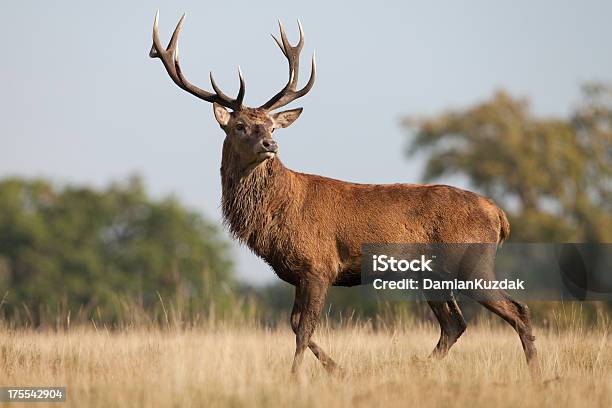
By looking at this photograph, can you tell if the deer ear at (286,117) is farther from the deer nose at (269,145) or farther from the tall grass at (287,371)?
the tall grass at (287,371)

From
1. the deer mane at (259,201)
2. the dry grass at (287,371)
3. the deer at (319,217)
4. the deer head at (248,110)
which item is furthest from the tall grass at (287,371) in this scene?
the deer head at (248,110)

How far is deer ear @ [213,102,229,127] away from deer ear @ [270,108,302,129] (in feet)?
1.81

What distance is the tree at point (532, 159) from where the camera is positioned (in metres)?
28.8

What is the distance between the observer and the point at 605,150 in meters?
31.2

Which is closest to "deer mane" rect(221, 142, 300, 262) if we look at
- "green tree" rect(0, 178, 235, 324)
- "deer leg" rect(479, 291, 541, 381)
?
"deer leg" rect(479, 291, 541, 381)

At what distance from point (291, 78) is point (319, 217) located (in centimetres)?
172

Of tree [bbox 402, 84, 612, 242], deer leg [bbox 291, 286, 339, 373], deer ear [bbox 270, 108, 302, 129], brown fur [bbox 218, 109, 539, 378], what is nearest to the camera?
deer leg [bbox 291, 286, 339, 373]

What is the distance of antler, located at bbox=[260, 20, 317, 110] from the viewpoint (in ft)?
31.2

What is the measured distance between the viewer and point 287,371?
7703 millimetres

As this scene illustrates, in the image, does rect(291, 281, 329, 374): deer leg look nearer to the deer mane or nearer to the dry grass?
the dry grass

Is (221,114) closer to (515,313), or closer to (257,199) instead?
(257,199)

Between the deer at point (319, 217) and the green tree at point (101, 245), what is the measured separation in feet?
89.7

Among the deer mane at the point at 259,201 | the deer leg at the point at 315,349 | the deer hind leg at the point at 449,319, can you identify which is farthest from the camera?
the deer hind leg at the point at 449,319

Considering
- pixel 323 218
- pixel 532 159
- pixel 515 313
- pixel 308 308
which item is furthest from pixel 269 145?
pixel 532 159
